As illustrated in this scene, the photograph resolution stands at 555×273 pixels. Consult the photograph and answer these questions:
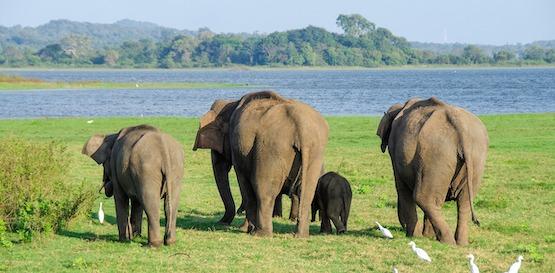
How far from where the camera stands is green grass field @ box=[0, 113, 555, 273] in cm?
1249

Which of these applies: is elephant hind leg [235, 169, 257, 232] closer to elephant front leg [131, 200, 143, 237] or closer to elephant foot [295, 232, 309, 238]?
elephant foot [295, 232, 309, 238]

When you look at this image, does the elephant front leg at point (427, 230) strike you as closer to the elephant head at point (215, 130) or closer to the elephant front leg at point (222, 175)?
the elephant front leg at point (222, 175)

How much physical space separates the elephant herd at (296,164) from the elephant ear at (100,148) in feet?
0.05

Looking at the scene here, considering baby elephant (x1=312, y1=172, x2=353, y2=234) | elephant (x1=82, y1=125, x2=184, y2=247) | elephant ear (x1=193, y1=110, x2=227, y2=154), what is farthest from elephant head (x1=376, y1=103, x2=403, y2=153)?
elephant (x1=82, y1=125, x2=184, y2=247)

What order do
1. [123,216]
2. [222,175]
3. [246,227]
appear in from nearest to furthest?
[123,216] → [246,227] → [222,175]

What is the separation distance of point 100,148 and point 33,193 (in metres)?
1.31

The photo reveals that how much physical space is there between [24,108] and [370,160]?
39.0m

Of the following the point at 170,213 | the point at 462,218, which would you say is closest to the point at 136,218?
the point at 170,213

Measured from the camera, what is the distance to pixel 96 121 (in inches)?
1628

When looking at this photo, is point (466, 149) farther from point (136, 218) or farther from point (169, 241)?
point (136, 218)

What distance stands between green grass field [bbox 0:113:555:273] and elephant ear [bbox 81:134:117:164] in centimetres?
111

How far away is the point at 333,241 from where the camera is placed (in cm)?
1420

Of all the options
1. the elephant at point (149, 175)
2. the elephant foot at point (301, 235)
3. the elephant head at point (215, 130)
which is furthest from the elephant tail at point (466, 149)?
the elephant head at point (215, 130)

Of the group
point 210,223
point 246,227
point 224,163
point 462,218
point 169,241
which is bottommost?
point 210,223
